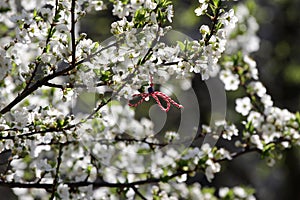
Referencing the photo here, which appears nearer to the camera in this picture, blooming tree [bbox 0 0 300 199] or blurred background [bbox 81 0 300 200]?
blooming tree [bbox 0 0 300 199]

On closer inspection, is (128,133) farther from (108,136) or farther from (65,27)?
(65,27)

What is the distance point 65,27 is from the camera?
2.76 meters

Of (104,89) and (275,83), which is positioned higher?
(275,83)

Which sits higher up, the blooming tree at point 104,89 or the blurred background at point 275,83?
the blurred background at point 275,83

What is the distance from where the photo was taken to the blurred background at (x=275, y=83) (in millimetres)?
10141

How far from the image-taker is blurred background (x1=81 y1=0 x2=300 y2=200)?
33.3ft

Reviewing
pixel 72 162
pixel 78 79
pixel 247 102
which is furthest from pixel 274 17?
pixel 78 79

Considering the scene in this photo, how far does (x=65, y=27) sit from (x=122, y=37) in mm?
479

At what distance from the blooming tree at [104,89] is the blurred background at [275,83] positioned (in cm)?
621

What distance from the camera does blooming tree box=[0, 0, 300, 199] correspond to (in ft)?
7.87

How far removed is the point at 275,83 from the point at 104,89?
29.1 ft

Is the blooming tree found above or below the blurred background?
below

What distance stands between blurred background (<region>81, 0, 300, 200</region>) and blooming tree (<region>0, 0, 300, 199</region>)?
6215 mm

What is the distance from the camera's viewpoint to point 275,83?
11000 millimetres
